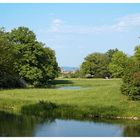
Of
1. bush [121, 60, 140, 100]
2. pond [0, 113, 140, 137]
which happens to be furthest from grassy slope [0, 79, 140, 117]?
pond [0, 113, 140, 137]

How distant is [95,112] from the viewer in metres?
40.7

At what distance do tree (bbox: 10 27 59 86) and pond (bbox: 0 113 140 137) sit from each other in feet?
132

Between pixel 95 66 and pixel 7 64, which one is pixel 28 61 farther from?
pixel 95 66

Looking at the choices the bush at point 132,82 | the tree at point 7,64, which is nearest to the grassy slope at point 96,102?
the bush at point 132,82

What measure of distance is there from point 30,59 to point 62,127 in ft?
154

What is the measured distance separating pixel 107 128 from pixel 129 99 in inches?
421

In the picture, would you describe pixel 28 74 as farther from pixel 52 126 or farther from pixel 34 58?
pixel 52 126

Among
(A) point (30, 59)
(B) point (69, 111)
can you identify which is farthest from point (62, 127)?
(A) point (30, 59)

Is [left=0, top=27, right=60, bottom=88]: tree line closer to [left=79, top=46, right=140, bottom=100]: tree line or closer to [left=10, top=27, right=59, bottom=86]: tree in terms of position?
[left=10, top=27, right=59, bottom=86]: tree

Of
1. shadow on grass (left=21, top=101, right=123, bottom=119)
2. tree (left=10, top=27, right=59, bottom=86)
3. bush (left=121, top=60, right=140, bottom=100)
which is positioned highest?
tree (left=10, top=27, right=59, bottom=86)

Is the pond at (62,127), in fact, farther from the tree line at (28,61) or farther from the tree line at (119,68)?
the tree line at (28,61)

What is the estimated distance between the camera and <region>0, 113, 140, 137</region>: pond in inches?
1259

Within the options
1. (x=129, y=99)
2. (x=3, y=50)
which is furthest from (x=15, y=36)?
(x=129, y=99)

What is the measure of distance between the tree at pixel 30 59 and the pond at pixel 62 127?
40249mm
